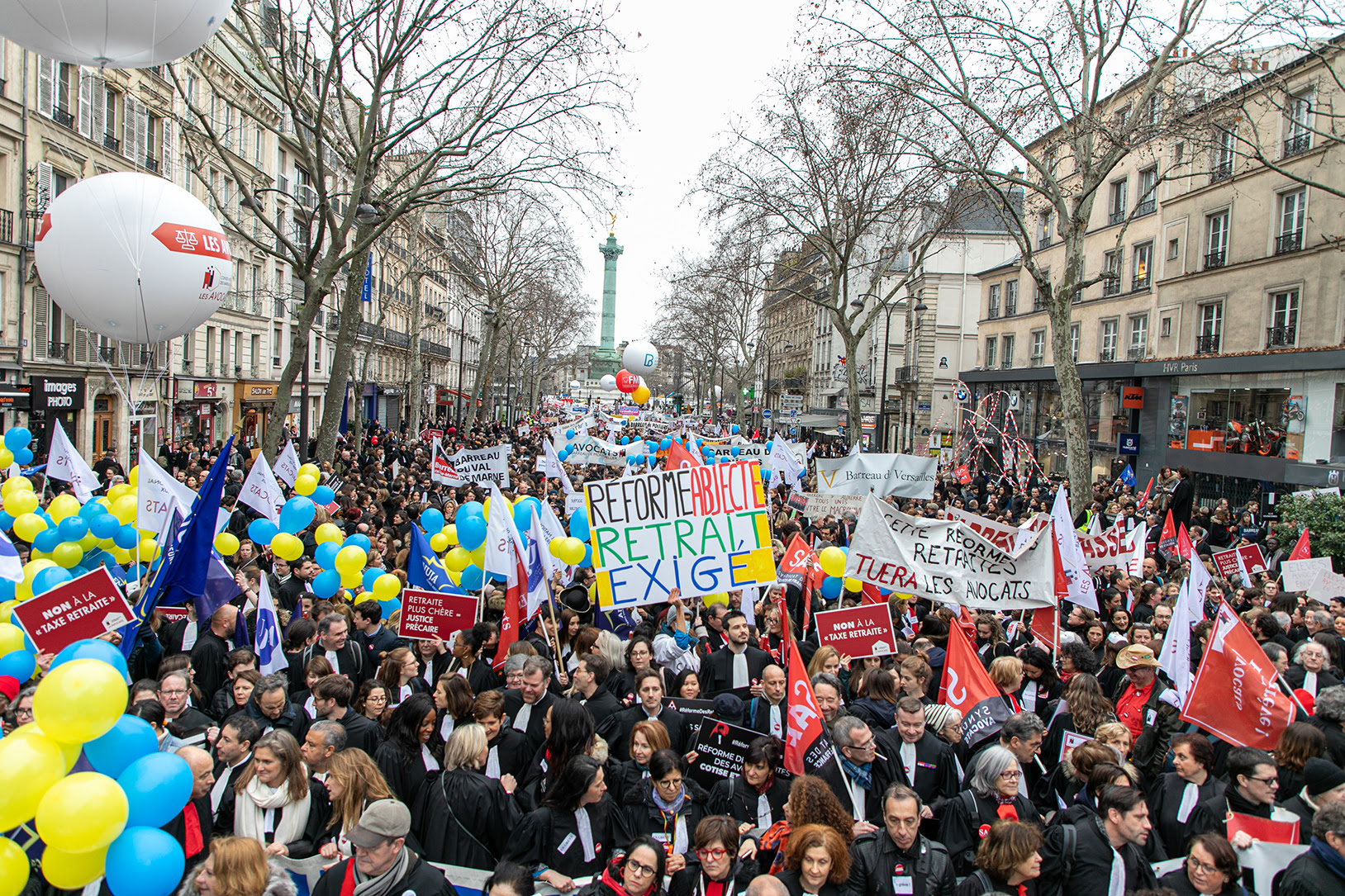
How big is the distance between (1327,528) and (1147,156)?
18998 mm

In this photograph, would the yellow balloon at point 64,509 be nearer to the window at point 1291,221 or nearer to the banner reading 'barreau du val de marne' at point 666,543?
the banner reading 'barreau du val de marne' at point 666,543

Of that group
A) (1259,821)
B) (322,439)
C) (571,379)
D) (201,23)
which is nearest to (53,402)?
(322,439)

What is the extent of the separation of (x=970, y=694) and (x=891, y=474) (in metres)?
10.5

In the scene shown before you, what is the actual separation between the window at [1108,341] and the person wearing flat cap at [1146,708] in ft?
92.2

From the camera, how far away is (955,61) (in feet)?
58.7

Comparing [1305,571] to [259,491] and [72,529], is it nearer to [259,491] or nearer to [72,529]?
[259,491]

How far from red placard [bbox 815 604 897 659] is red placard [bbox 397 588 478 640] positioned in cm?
265

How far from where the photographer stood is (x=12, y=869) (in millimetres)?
2996

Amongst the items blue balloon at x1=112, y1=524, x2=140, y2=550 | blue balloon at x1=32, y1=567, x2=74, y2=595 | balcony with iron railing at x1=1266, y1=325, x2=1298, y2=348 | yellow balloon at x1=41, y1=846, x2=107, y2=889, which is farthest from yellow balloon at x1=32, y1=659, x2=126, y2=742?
balcony with iron railing at x1=1266, y1=325, x2=1298, y2=348

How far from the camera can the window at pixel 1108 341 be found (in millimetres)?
31672

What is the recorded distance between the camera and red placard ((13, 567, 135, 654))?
5.55 meters

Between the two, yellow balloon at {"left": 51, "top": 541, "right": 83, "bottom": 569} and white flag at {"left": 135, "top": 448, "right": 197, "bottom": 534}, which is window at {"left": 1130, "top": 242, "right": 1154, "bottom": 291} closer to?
white flag at {"left": 135, "top": 448, "right": 197, "bottom": 534}

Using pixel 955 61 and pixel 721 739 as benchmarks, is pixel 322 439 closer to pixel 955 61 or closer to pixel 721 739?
pixel 955 61

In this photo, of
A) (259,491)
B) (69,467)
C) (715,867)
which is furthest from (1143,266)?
(715,867)
